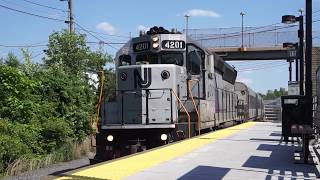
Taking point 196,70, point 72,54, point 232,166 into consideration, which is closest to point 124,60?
point 196,70

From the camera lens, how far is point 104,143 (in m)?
13.2

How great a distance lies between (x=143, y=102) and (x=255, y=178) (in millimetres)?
5913

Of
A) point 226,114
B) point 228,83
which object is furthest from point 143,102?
point 228,83

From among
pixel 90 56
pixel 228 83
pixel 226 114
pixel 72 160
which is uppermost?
pixel 90 56

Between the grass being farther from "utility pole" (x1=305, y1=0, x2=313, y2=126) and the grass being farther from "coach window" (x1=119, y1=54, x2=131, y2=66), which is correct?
"utility pole" (x1=305, y1=0, x2=313, y2=126)

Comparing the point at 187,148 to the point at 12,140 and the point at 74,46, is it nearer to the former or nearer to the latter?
the point at 12,140

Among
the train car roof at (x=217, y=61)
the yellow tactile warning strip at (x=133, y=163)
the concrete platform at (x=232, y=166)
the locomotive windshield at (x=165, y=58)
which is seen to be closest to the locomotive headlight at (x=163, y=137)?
the yellow tactile warning strip at (x=133, y=163)

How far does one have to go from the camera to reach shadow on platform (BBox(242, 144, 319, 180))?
8766mm

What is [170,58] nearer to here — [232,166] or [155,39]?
[155,39]

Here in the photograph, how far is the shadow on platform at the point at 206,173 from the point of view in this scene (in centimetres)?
817

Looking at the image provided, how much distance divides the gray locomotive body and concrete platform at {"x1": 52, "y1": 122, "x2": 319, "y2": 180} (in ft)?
3.24

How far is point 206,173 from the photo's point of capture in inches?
338

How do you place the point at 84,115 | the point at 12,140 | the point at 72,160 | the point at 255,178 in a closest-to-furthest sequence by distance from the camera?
the point at 255,178 < the point at 12,140 < the point at 72,160 < the point at 84,115

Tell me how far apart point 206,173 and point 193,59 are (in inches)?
261
